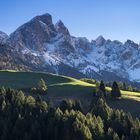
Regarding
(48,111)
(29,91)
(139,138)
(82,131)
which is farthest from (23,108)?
(29,91)

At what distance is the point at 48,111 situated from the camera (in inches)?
5084

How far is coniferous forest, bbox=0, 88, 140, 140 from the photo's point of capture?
11162cm

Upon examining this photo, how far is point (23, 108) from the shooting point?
134 meters

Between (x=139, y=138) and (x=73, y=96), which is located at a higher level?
(x=73, y=96)

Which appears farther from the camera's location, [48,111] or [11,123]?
[48,111]

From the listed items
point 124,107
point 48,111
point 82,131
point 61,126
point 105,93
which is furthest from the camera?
point 105,93

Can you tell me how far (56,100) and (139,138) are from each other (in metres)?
63.7

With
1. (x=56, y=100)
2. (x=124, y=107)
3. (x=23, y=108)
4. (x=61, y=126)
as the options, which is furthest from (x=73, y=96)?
(x=61, y=126)

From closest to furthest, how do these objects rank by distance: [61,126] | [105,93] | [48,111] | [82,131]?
[82,131], [61,126], [48,111], [105,93]

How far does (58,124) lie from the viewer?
11850 cm

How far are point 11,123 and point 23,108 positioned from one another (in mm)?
14524

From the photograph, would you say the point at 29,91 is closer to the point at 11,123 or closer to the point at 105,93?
the point at 105,93

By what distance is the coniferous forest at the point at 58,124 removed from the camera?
111625 mm

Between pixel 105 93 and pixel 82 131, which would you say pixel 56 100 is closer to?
pixel 105 93
